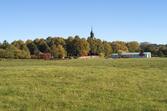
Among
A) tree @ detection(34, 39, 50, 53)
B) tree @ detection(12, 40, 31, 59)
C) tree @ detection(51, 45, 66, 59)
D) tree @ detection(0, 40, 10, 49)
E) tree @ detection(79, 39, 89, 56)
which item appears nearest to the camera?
tree @ detection(12, 40, 31, 59)

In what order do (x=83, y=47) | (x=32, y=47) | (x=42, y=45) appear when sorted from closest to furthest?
(x=32, y=47) < (x=42, y=45) < (x=83, y=47)

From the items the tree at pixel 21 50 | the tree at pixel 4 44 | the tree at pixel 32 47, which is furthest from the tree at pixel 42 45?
the tree at pixel 4 44

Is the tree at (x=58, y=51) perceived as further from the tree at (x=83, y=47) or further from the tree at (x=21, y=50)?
the tree at (x=21, y=50)

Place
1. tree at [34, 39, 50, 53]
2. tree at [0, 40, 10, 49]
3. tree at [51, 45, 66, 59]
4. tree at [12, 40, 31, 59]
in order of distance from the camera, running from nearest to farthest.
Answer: tree at [12, 40, 31, 59] → tree at [0, 40, 10, 49] → tree at [51, 45, 66, 59] → tree at [34, 39, 50, 53]

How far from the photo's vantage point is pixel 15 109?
46.9 feet

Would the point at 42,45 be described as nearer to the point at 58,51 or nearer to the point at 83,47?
the point at 58,51

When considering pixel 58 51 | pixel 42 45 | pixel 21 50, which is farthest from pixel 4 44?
pixel 58 51

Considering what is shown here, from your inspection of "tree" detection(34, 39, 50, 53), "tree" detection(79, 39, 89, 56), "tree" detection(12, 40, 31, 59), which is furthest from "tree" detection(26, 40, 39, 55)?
"tree" detection(79, 39, 89, 56)

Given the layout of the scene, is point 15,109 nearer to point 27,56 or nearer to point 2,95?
point 2,95

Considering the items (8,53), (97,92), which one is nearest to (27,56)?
(8,53)

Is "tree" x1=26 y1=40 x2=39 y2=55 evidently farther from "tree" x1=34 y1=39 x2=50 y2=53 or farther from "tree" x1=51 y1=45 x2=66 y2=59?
"tree" x1=51 y1=45 x2=66 y2=59

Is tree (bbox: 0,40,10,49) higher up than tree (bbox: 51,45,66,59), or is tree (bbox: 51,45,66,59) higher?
tree (bbox: 0,40,10,49)

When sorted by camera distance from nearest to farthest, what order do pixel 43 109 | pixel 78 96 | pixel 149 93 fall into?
pixel 43 109 → pixel 78 96 → pixel 149 93

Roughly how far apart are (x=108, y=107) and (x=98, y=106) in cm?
40
